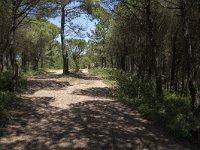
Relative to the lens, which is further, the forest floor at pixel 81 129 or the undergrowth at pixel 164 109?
the undergrowth at pixel 164 109

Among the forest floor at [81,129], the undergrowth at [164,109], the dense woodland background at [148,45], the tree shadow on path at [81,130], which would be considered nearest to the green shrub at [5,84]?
the dense woodland background at [148,45]

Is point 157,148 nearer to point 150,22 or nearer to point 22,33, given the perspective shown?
point 150,22

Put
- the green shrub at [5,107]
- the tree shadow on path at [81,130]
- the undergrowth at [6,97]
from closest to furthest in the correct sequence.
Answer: the tree shadow on path at [81,130] → the green shrub at [5,107] → the undergrowth at [6,97]

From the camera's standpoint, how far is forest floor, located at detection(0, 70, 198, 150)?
10.6 m

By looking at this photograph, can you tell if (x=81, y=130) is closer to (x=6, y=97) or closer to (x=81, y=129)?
(x=81, y=129)

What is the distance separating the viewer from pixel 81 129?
12.4 metres

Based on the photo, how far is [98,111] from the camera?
1589 cm

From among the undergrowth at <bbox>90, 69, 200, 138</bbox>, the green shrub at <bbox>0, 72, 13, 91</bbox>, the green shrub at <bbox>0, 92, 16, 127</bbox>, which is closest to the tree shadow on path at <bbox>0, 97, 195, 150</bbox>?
the green shrub at <bbox>0, 92, 16, 127</bbox>

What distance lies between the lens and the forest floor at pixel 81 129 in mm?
10609

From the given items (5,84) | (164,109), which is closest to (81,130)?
(164,109)

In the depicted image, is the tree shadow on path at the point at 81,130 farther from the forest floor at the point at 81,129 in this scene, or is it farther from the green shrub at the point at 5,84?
the green shrub at the point at 5,84

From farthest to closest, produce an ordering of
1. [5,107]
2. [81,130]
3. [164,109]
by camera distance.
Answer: [5,107]
[164,109]
[81,130]

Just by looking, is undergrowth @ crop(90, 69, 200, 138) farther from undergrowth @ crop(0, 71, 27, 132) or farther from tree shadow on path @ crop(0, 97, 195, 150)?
undergrowth @ crop(0, 71, 27, 132)

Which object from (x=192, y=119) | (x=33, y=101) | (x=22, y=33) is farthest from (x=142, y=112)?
(x=22, y=33)
